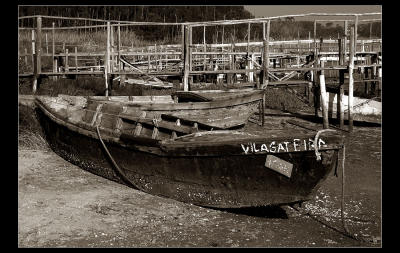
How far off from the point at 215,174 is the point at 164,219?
2.92 feet

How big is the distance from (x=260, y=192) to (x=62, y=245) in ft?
8.26

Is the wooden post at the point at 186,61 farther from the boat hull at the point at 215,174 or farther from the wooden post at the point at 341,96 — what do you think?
the boat hull at the point at 215,174

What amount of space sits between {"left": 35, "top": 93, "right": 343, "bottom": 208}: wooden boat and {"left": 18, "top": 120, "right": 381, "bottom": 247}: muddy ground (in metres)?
0.24

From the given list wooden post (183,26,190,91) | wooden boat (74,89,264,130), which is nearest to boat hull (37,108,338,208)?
wooden boat (74,89,264,130)

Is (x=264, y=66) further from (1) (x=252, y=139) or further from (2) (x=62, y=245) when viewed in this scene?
(2) (x=62, y=245)

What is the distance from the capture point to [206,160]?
6445mm

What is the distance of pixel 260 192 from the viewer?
20.7ft

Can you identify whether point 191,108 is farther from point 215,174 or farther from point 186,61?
point 186,61

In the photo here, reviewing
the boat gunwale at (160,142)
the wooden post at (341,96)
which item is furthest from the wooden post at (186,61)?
the wooden post at (341,96)

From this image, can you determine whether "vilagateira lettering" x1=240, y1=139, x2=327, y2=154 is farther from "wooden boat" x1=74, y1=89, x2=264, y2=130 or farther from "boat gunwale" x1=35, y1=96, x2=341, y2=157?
"wooden boat" x1=74, y1=89, x2=264, y2=130

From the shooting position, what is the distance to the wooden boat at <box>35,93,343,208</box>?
19.3ft

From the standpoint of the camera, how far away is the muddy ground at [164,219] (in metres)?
5.74

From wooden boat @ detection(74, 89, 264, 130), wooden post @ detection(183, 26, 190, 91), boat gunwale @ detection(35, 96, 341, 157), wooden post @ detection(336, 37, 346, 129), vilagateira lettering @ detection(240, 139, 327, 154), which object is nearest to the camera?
vilagateira lettering @ detection(240, 139, 327, 154)

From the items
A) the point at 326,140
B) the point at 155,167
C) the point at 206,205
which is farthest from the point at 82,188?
the point at 326,140
